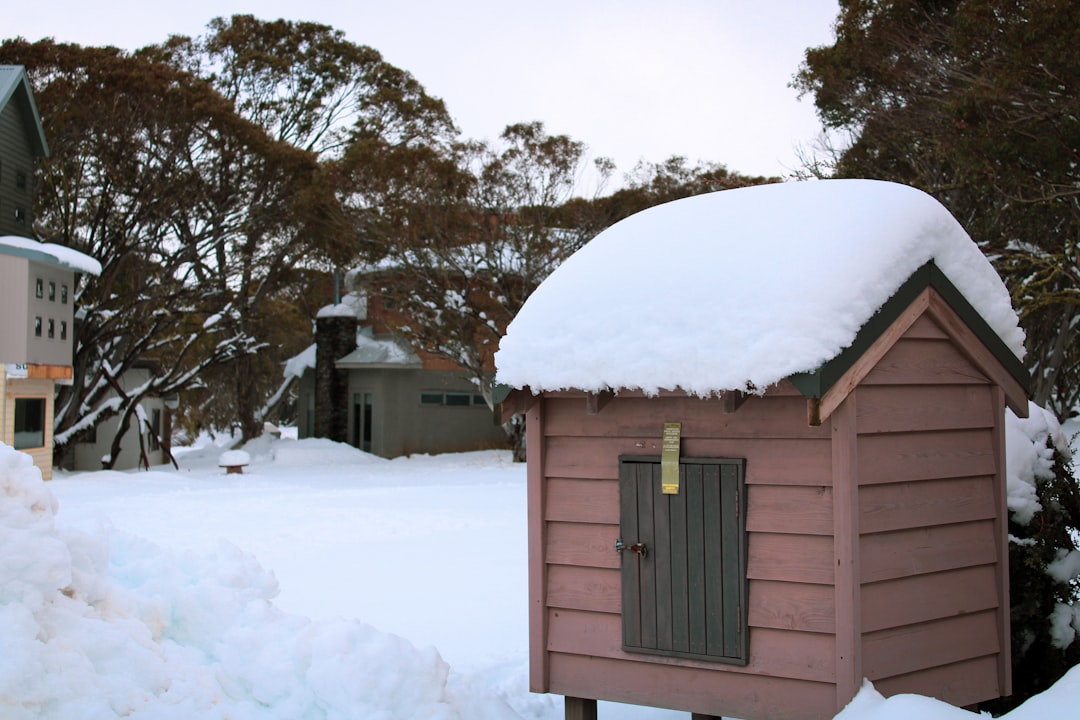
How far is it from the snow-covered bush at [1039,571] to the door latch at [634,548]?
2.63 meters

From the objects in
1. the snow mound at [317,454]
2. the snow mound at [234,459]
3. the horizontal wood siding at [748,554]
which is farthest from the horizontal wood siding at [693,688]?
the snow mound at [317,454]

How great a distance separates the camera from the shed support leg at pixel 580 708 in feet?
20.2

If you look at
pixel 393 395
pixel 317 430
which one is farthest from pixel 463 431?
pixel 317 430

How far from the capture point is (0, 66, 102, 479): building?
71.8 ft

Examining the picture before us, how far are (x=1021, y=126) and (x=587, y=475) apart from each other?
502 inches

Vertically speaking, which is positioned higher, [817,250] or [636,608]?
[817,250]

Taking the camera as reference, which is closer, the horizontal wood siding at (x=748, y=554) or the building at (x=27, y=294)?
the horizontal wood siding at (x=748, y=554)

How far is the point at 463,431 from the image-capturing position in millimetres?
32406

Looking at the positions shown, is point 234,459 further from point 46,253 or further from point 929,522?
point 929,522

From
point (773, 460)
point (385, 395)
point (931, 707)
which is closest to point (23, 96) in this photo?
point (385, 395)

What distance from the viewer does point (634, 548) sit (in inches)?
227

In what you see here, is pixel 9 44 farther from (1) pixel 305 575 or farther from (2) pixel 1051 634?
(2) pixel 1051 634

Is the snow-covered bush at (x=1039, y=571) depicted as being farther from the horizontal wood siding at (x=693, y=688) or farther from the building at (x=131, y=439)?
the building at (x=131, y=439)

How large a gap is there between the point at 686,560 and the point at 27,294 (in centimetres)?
2017
